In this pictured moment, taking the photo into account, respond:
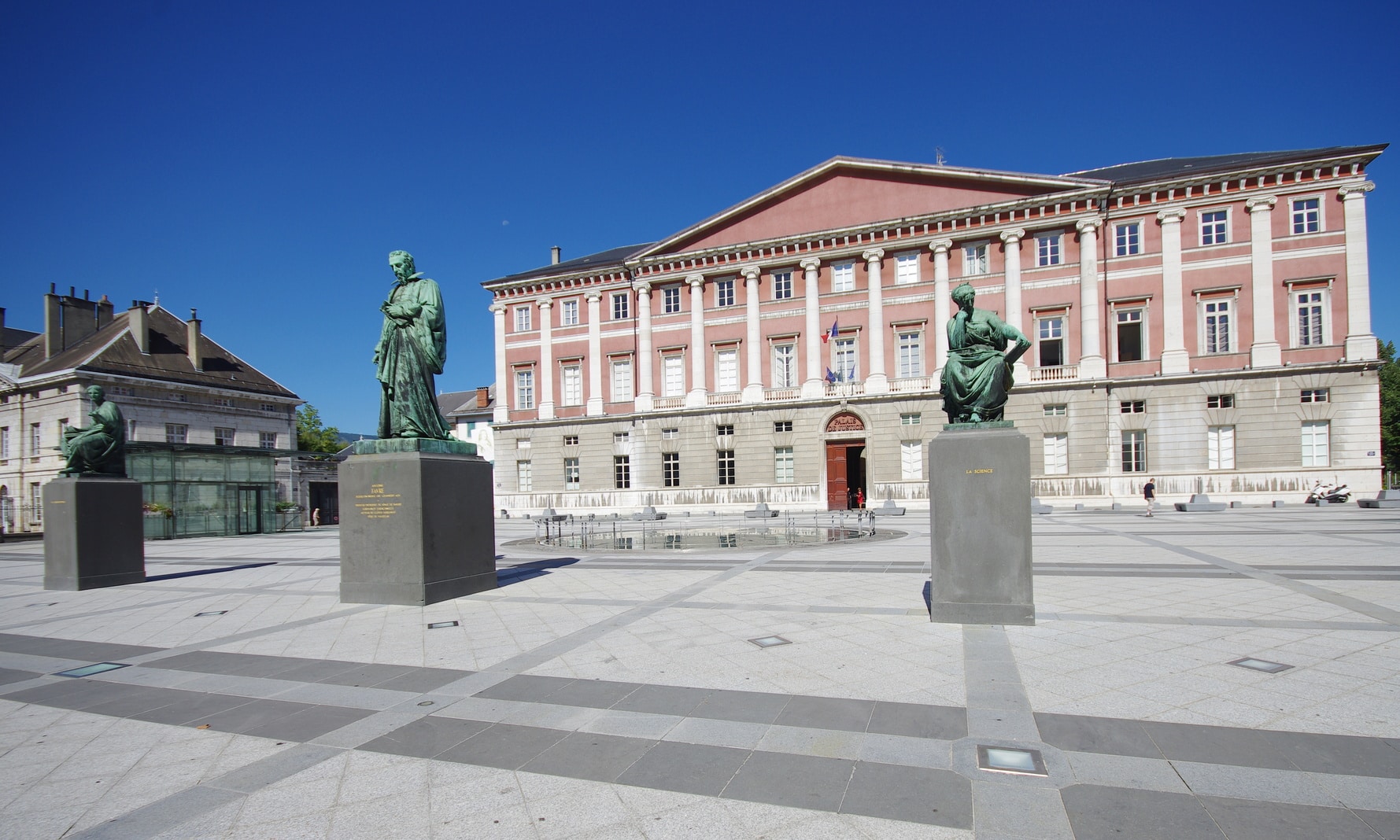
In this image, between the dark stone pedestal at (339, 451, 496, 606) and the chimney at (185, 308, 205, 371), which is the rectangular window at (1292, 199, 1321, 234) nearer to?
the dark stone pedestal at (339, 451, 496, 606)

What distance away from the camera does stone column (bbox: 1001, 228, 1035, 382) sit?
116ft

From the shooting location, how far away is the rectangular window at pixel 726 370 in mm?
41406

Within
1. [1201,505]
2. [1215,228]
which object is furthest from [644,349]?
[1215,228]

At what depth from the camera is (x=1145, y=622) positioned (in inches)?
325

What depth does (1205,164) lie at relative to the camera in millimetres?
35969

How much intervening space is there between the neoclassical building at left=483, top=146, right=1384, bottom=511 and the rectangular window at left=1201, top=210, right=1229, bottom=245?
2.6 inches

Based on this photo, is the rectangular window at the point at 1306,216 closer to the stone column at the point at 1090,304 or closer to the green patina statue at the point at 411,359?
the stone column at the point at 1090,304

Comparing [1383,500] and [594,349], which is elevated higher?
[594,349]

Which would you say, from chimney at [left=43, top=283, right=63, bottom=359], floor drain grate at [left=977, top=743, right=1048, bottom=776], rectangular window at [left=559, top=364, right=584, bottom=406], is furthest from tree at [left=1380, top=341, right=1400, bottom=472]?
chimney at [left=43, top=283, right=63, bottom=359]

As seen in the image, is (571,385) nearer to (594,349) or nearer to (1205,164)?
(594,349)

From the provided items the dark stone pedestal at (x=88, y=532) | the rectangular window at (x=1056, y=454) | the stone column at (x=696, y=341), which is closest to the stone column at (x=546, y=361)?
the stone column at (x=696, y=341)

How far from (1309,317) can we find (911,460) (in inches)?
740

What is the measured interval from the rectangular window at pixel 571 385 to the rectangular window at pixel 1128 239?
31157 millimetres

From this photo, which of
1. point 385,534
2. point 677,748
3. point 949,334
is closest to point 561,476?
point 385,534
